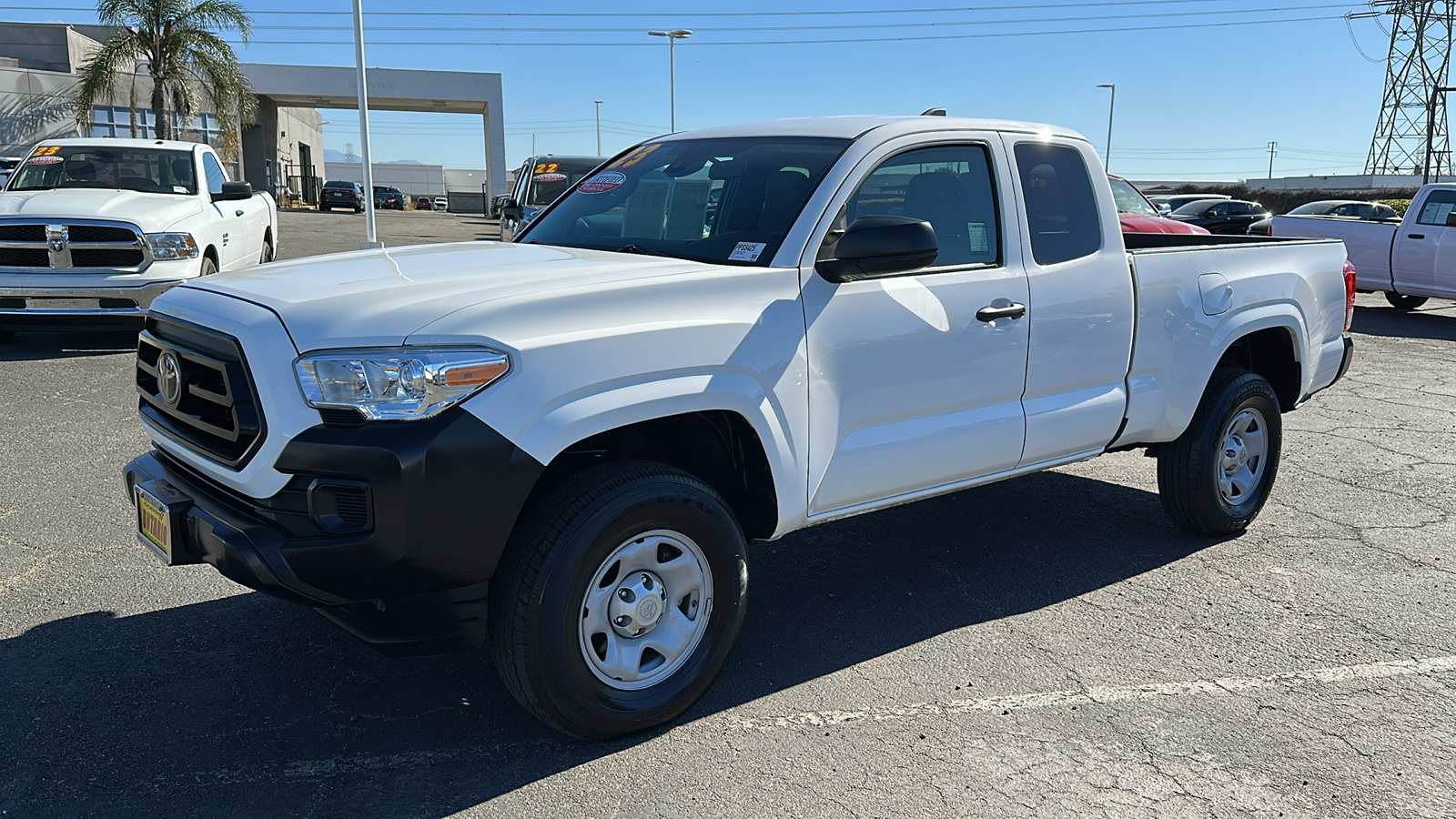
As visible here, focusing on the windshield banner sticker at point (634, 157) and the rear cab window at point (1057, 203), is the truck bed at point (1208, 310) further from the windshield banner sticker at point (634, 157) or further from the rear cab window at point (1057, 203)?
the windshield banner sticker at point (634, 157)

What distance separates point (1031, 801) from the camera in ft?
10.3

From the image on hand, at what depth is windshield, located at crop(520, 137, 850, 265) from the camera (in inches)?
156

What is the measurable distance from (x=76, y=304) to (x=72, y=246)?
52cm

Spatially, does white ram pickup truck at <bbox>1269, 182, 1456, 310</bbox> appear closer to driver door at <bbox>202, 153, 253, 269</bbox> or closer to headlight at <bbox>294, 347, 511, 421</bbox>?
driver door at <bbox>202, 153, 253, 269</bbox>

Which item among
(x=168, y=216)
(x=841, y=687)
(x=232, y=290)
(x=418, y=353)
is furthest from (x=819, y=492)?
(x=168, y=216)

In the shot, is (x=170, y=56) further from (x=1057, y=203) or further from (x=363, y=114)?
(x=1057, y=203)

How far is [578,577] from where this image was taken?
10.4 feet

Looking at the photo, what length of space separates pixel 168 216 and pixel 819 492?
8128 millimetres

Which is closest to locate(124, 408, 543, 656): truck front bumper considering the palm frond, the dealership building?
the palm frond

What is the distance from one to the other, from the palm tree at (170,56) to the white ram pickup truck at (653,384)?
30.5m

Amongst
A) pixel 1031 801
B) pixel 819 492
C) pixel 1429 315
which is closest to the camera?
pixel 1031 801

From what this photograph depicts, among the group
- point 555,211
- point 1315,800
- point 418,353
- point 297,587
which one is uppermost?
point 555,211

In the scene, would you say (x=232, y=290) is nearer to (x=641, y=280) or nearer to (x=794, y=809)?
(x=641, y=280)

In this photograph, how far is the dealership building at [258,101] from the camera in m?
37.4
